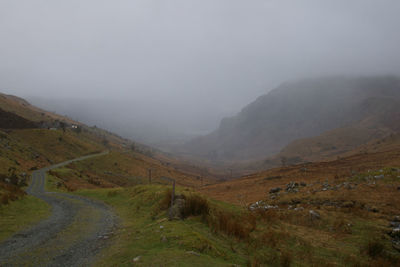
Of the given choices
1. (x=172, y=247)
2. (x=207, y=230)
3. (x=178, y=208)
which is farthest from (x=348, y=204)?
(x=172, y=247)

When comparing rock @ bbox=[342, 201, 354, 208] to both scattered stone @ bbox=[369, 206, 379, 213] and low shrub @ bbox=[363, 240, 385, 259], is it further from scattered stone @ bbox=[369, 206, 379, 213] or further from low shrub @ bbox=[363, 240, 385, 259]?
low shrub @ bbox=[363, 240, 385, 259]

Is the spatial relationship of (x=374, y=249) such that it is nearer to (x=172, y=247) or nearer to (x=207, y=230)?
(x=207, y=230)

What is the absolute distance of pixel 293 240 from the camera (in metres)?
11.2

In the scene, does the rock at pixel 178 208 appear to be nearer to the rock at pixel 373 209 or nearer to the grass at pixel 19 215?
the grass at pixel 19 215

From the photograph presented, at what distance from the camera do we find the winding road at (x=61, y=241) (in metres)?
8.12

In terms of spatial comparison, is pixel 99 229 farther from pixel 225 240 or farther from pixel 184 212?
pixel 225 240

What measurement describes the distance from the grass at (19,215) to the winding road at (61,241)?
1.73 feet

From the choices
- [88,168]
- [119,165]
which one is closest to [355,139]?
[119,165]

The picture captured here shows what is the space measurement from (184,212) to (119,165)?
2664 inches

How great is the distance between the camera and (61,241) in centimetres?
1023

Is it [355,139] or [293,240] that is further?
[355,139]

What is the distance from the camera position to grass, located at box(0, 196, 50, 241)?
37.9 feet

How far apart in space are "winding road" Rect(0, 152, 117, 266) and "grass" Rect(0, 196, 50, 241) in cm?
53

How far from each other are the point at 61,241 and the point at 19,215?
6.82 meters
